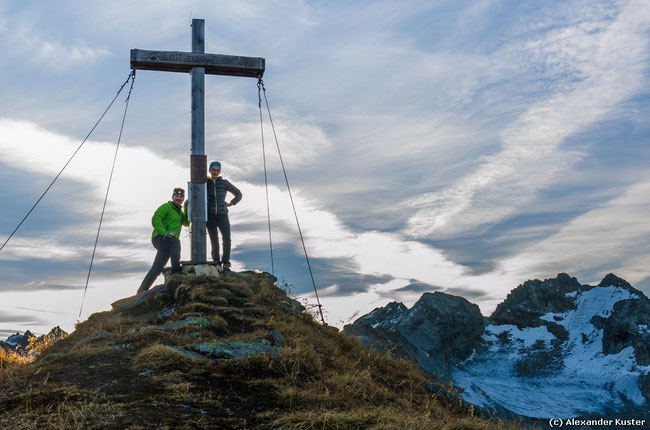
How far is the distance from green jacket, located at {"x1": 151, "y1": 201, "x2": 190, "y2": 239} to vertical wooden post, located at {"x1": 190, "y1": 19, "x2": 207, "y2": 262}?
57 centimetres

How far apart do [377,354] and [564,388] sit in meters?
202

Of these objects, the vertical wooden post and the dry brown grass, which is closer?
the dry brown grass

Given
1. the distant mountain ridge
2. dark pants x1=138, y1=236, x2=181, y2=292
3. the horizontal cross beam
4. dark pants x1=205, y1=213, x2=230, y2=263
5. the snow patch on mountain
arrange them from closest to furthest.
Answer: the distant mountain ridge, dark pants x1=138, y1=236, x2=181, y2=292, the horizontal cross beam, dark pants x1=205, y1=213, x2=230, y2=263, the snow patch on mountain

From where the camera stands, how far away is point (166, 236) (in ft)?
47.1

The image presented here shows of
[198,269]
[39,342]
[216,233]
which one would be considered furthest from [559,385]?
[39,342]

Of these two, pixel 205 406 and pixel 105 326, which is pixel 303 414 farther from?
pixel 105 326

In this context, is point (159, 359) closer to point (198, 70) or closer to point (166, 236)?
point (166, 236)

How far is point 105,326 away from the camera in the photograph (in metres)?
11.2

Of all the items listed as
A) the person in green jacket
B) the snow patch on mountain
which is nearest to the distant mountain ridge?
the person in green jacket

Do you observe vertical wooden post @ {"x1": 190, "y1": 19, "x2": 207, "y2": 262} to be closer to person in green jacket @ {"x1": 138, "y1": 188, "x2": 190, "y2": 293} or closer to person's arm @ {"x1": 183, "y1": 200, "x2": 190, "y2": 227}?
person's arm @ {"x1": 183, "y1": 200, "x2": 190, "y2": 227}

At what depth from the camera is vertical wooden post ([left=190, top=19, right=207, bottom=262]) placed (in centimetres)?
1541

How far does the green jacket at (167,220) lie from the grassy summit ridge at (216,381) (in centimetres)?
268

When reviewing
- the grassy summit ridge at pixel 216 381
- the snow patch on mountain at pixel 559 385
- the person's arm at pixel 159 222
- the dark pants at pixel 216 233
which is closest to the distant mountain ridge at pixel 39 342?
the grassy summit ridge at pixel 216 381

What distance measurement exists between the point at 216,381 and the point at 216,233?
30.7ft
